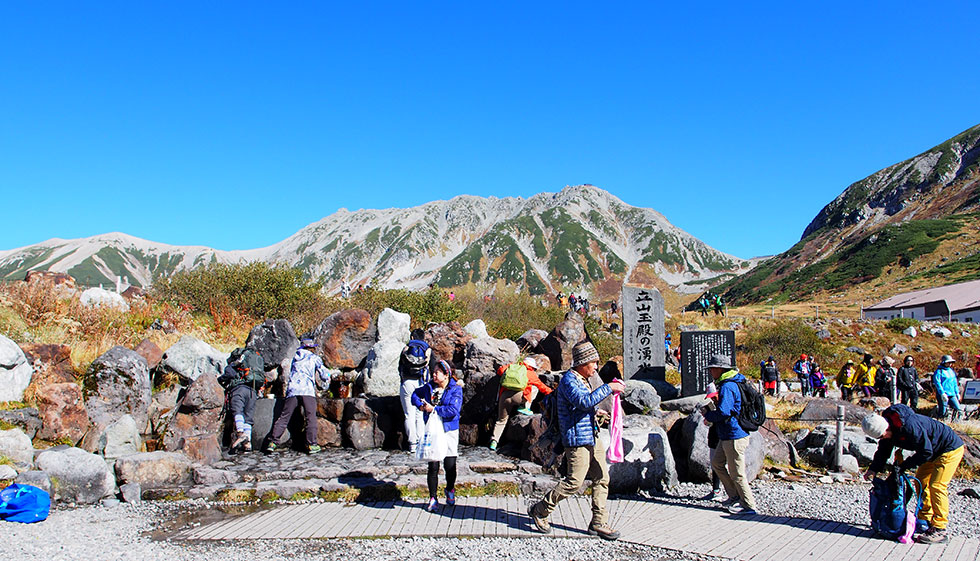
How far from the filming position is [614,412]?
19.8 feet

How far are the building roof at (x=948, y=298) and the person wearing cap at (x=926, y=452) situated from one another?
152 feet

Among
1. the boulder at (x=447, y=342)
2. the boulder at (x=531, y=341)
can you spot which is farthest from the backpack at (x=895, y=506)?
the boulder at (x=531, y=341)

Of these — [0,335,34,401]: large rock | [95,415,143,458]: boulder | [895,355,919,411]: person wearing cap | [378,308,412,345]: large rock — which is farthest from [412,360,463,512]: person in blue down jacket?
[895,355,919,411]: person wearing cap

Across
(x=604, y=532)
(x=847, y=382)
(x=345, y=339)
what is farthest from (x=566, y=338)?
(x=847, y=382)

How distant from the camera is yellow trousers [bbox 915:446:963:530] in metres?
5.71

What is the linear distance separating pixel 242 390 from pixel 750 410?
24.3 feet

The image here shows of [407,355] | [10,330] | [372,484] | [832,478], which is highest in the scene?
[10,330]

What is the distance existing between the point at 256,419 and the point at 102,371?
2767mm

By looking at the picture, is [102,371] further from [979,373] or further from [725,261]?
[725,261]

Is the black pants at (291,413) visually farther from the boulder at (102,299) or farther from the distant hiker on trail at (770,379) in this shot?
the distant hiker on trail at (770,379)

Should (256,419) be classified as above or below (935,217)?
below

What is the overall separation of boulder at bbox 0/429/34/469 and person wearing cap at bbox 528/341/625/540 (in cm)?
653

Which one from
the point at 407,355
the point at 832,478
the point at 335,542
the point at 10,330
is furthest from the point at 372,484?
the point at 10,330

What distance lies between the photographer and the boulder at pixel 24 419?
885 centimetres
